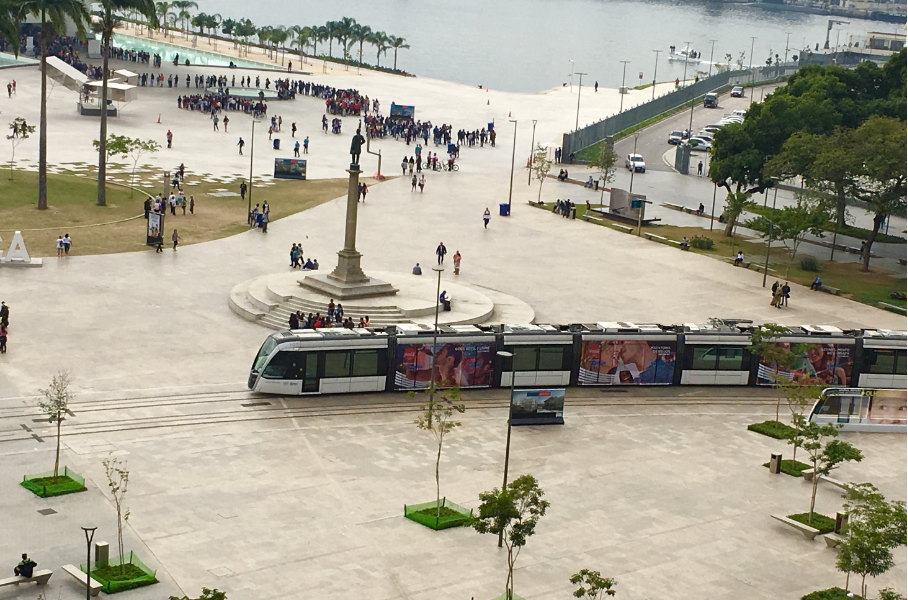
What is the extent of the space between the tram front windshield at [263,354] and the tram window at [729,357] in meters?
17.9

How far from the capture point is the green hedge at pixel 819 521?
3691cm

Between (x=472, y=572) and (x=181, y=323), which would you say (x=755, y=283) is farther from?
(x=472, y=572)

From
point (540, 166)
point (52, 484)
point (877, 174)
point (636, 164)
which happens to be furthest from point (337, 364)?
point (636, 164)

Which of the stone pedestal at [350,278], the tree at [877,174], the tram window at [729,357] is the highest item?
the tree at [877,174]

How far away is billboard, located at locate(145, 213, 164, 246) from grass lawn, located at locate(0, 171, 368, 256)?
72 centimetres

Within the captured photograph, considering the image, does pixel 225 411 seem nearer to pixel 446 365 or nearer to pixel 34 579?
pixel 446 365

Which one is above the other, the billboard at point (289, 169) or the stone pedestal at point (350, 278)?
the billboard at point (289, 169)

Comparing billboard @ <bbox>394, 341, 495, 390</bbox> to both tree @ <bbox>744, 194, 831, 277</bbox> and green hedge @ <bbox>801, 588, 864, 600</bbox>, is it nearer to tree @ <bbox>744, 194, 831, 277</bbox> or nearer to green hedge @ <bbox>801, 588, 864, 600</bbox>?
green hedge @ <bbox>801, 588, 864, 600</bbox>

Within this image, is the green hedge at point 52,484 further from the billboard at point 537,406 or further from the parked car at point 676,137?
the parked car at point 676,137

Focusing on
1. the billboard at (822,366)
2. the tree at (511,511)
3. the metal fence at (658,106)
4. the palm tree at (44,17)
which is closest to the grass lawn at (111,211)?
the palm tree at (44,17)

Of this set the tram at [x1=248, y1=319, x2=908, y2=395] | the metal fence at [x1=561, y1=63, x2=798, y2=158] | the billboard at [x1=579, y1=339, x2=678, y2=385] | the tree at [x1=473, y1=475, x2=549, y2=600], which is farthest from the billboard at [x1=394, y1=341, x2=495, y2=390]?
the metal fence at [x1=561, y1=63, x2=798, y2=158]

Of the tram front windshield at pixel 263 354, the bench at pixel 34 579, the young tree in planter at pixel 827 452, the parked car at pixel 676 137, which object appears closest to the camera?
the bench at pixel 34 579

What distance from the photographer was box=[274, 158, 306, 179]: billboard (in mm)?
90000

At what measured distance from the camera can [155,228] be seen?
214 feet
